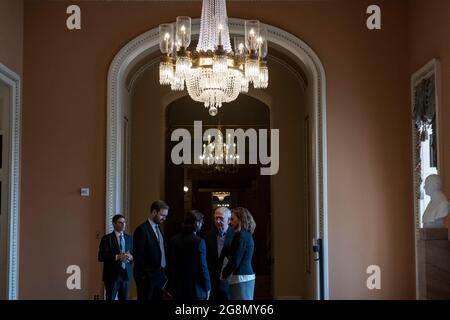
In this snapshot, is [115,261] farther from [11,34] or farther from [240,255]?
[11,34]

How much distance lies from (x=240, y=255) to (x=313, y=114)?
3.50 meters

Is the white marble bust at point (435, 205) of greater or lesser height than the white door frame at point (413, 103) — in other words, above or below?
below

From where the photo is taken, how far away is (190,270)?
6719 millimetres

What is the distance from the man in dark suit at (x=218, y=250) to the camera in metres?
7.13

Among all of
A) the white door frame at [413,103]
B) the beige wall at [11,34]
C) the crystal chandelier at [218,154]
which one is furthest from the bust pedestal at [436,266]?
the crystal chandelier at [218,154]

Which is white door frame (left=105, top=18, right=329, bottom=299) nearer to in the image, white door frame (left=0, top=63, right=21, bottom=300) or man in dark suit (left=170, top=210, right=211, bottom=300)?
white door frame (left=0, top=63, right=21, bottom=300)

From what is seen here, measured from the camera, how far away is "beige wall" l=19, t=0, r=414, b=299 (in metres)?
9.06

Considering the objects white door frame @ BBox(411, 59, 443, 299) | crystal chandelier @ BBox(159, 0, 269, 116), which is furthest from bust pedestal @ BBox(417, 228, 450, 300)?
crystal chandelier @ BBox(159, 0, 269, 116)

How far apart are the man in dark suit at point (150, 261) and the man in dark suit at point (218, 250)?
0.52 metres

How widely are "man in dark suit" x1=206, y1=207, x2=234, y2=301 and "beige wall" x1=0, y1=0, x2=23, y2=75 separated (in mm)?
3514

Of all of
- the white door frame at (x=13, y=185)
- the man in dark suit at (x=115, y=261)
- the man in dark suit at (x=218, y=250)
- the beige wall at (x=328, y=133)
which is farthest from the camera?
the beige wall at (x=328, y=133)

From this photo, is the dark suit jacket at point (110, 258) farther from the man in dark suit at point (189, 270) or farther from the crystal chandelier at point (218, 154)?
the crystal chandelier at point (218, 154)

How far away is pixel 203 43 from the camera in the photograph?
699cm

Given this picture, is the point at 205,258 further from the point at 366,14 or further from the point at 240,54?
the point at 366,14
